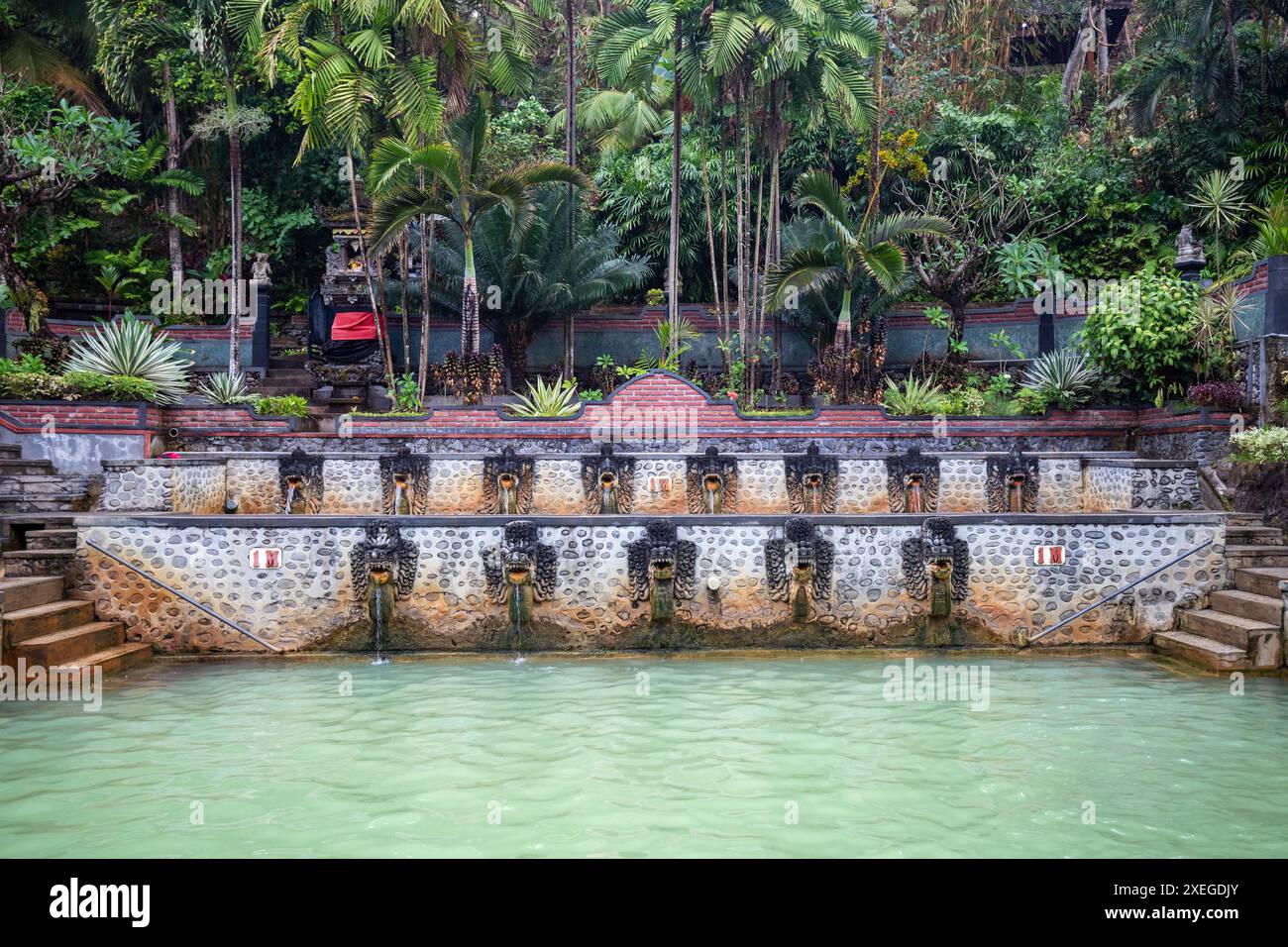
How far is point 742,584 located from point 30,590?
6609 mm

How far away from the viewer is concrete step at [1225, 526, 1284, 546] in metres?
11.1

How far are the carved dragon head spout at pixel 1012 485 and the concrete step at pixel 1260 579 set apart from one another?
3.38 metres

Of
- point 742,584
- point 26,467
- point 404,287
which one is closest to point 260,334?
point 404,287

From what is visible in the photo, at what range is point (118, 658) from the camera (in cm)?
932

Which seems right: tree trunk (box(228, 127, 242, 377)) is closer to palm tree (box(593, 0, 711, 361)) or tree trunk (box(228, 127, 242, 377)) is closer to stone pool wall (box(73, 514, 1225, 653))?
palm tree (box(593, 0, 711, 361))

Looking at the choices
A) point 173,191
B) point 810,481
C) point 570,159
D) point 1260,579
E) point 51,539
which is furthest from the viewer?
point 173,191

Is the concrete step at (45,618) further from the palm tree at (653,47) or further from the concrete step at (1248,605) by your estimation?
the palm tree at (653,47)

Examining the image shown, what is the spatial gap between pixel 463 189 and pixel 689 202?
Result: 7006mm

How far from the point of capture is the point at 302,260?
25.0 m

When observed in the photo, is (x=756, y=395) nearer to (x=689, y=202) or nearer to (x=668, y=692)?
(x=689, y=202)

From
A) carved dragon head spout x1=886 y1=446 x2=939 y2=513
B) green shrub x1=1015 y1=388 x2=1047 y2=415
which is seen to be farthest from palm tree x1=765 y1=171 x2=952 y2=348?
carved dragon head spout x1=886 y1=446 x2=939 y2=513

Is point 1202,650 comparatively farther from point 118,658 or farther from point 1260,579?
point 118,658

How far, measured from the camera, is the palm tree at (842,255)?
55.0 feet

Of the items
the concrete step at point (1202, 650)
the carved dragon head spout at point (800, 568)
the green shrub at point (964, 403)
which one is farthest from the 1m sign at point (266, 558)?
the green shrub at point (964, 403)
